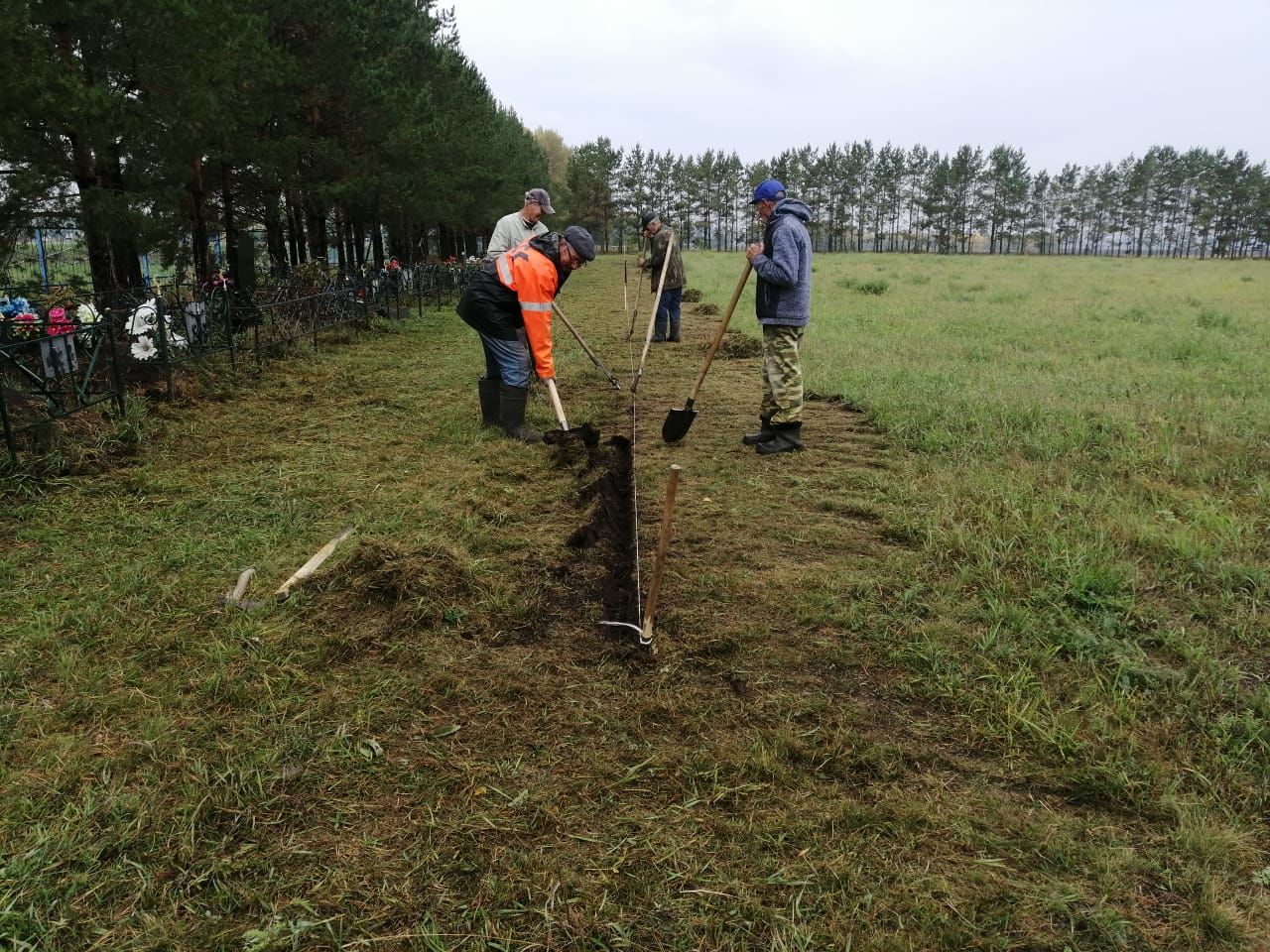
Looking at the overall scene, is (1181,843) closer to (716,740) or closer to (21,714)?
(716,740)

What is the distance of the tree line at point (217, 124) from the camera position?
697 centimetres

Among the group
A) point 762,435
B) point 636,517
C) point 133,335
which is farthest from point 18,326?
point 762,435

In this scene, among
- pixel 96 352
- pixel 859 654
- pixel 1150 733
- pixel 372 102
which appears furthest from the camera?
pixel 372 102

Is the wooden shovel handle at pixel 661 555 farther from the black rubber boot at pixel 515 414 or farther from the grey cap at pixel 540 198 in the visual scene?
the grey cap at pixel 540 198

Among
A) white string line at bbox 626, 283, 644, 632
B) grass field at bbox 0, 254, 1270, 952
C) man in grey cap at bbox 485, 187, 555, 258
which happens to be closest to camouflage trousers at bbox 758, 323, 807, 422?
grass field at bbox 0, 254, 1270, 952

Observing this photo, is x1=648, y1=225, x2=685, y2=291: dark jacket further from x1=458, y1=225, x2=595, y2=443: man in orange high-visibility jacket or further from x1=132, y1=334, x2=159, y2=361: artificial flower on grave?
x1=132, y1=334, x2=159, y2=361: artificial flower on grave

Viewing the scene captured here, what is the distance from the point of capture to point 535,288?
17.8 feet

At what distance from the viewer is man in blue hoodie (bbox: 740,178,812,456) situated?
5367mm

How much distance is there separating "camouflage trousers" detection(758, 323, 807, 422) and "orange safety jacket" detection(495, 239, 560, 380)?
162 centimetres

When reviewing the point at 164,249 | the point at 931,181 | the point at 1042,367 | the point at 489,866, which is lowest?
the point at 489,866

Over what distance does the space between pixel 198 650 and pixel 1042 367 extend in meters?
8.73

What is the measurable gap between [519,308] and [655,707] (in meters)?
3.95

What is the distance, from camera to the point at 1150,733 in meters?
2.45

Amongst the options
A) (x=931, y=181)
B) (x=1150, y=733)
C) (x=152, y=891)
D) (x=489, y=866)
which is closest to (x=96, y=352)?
(x=152, y=891)
